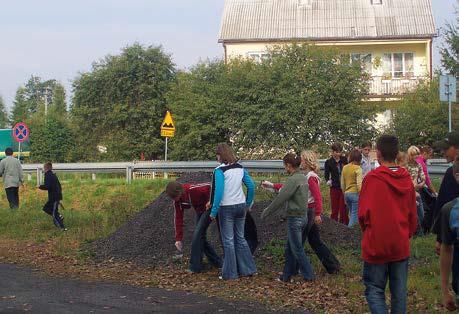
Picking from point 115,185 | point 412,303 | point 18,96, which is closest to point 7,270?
point 412,303

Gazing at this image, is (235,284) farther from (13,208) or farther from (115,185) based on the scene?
(115,185)

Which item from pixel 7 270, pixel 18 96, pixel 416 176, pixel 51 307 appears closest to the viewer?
pixel 51 307

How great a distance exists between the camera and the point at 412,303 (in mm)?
8492

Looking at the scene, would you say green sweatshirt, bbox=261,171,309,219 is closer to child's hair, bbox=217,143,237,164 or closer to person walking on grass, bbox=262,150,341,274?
person walking on grass, bbox=262,150,341,274

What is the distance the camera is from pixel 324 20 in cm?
4241

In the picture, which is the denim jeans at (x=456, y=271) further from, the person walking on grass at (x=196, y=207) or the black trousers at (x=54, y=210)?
the black trousers at (x=54, y=210)

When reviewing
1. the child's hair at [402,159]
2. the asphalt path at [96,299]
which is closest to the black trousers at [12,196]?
the asphalt path at [96,299]

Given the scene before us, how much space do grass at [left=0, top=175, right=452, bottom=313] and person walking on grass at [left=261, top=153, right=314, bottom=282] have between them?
19.3 inches

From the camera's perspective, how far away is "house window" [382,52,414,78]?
4053 cm

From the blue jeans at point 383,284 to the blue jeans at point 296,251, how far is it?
3331mm

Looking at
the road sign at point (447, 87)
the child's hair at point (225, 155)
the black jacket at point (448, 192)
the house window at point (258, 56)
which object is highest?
the house window at point (258, 56)

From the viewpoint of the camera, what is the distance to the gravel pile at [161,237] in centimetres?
1195

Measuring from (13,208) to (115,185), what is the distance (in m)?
4.12

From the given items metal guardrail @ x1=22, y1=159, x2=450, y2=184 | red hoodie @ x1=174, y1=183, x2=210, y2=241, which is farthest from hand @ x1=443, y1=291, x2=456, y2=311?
metal guardrail @ x1=22, y1=159, x2=450, y2=184
